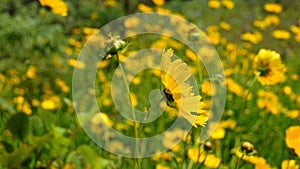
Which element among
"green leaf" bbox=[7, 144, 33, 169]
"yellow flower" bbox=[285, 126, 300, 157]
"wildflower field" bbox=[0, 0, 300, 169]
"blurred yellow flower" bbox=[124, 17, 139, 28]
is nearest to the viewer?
"green leaf" bbox=[7, 144, 33, 169]

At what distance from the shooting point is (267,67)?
1211mm

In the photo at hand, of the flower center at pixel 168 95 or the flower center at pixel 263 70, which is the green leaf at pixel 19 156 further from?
the flower center at pixel 263 70

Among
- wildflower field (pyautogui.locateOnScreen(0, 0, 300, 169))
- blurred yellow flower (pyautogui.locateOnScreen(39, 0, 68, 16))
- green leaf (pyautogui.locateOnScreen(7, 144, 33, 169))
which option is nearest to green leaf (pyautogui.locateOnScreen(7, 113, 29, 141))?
wildflower field (pyautogui.locateOnScreen(0, 0, 300, 169))

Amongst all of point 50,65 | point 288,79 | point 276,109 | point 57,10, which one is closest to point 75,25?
point 50,65

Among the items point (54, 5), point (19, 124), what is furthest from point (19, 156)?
point (54, 5)

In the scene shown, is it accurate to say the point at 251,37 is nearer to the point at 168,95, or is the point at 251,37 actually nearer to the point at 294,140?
the point at 294,140

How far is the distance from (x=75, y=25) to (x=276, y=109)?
1.83 m

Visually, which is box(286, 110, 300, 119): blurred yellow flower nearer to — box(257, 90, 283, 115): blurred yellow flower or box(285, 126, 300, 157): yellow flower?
box(257, 90, 283, 115): blurred yellow flower

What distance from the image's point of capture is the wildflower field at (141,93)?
808 millimetres

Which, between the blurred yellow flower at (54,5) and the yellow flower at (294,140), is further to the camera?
the blurred yellow flower at (54,5)

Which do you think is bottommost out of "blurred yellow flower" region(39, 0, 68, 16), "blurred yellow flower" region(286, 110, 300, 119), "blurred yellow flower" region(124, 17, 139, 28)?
"blurred yellow flower" region(286, 110, 300, 119)

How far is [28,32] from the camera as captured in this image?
2613 mm

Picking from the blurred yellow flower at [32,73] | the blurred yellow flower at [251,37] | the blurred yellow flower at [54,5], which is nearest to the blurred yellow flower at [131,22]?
the blurred yellow flower at [251,37]

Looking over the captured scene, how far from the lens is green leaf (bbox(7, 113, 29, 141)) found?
81 cm
